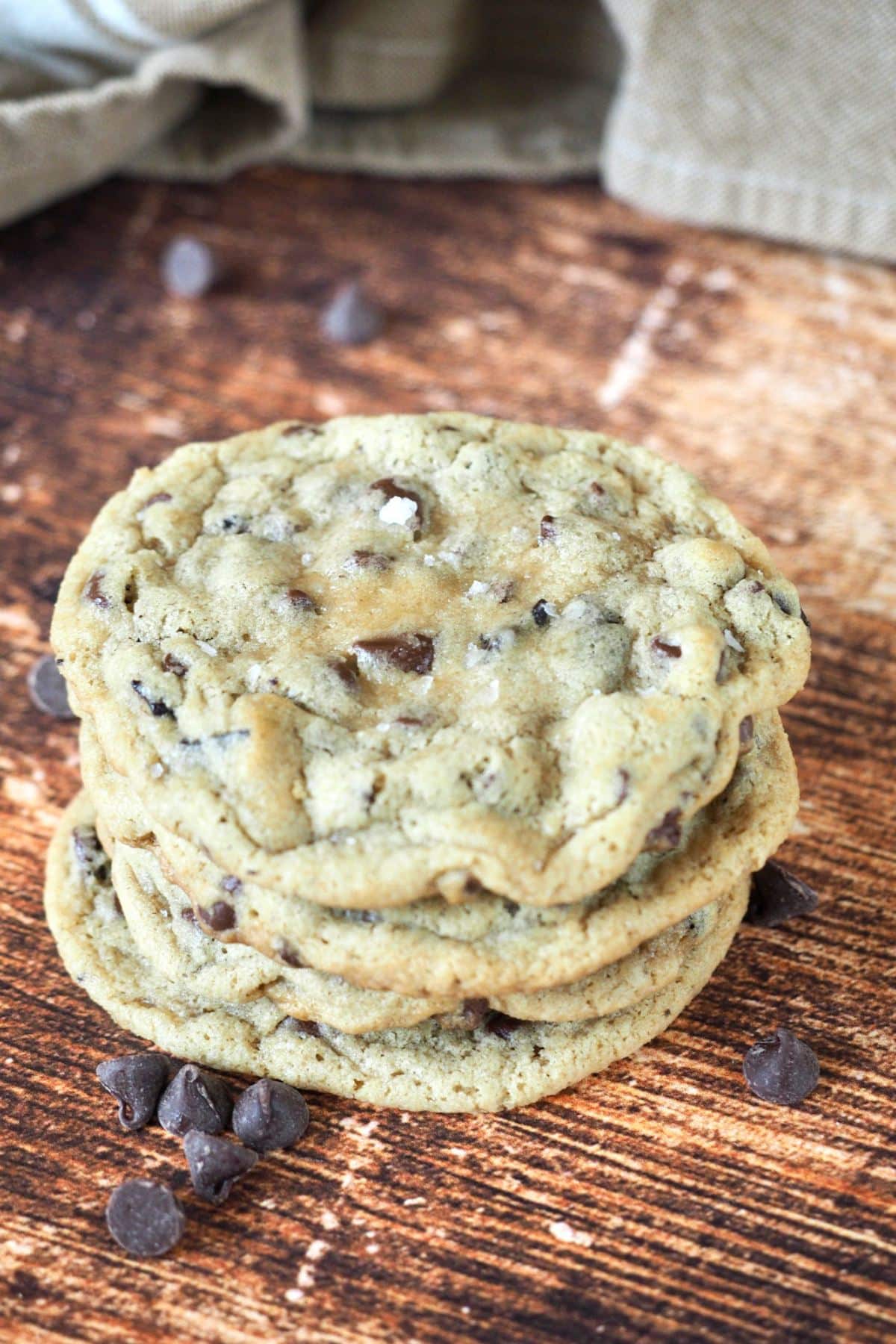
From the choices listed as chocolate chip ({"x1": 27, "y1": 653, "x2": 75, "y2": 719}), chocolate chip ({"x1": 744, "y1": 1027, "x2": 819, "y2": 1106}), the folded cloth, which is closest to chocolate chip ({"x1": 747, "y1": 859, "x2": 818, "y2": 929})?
chocolate chip ({"x1": 744, "y1": 1027, "x2": 819, "y2": 1106})

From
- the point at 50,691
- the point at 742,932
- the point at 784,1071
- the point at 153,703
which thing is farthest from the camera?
the point at 50,691

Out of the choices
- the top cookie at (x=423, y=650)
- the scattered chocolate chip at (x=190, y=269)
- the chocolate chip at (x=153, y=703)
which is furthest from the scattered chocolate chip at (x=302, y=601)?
the scattered chocolate chip at (x=190, y=269)

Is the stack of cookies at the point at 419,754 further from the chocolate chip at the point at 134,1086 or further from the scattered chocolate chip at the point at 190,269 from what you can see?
the scattered chocolate chip at the point at 190,269

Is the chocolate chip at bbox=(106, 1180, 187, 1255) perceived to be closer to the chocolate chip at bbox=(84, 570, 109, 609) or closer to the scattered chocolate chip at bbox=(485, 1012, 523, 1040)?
the scattered chocolate chip at bbox=(485, 1012, 523, 1040)

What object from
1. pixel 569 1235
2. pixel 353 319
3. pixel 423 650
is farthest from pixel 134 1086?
pixel 353 319

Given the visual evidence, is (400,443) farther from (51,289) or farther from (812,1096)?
(51,289)

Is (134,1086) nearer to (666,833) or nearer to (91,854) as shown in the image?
(91,854)

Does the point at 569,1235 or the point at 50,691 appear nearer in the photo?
the point at 569,1235
